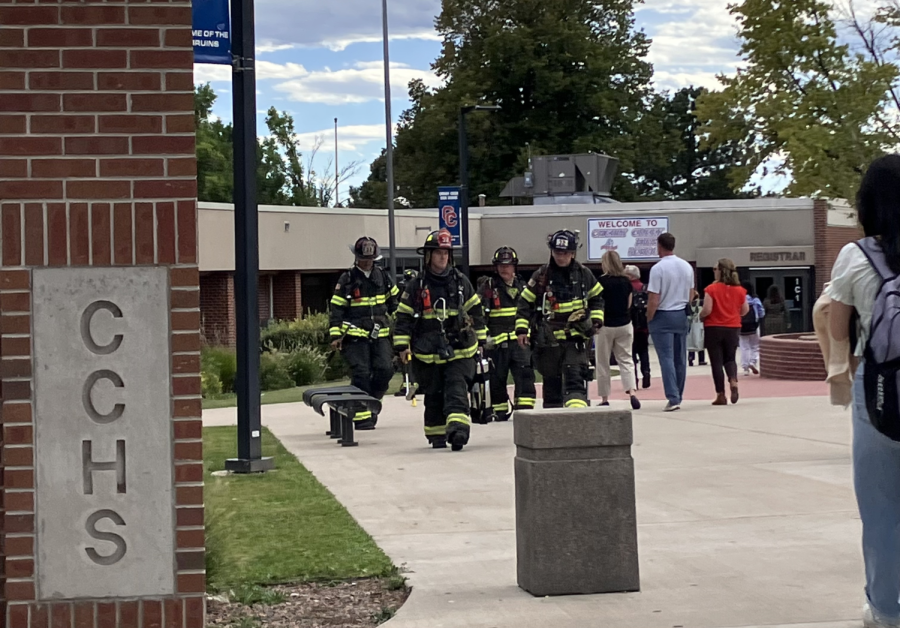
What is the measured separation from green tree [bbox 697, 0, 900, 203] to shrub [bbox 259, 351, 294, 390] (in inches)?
422

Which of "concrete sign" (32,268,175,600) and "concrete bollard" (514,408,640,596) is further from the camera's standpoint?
"concrete bollard" (514,408,640,596)

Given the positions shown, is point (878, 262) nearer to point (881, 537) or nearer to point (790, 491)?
point (881, 537)

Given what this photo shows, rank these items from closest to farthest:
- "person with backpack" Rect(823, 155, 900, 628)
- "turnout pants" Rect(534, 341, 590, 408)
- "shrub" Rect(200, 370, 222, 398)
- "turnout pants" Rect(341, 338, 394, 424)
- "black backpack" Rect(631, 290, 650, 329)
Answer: "person with backpack" Rect(823, 155, 900, 628)
"turnout pants" Rect(534, 341, 590, 408)
"turnout pants" Rect(341, 338, 394, 424)
"black backpack" Rect(631, 290, 650, 329)
"shrub" Rect(200, 370, 222, 398)

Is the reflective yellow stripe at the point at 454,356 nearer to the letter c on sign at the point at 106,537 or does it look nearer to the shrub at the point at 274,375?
the letter c on sign at the point at 106,537

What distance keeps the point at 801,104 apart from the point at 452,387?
2370cm

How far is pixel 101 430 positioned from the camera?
4.83 m

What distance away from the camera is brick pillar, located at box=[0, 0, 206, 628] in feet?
15.7

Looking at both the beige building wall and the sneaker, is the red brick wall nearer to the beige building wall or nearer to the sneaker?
the beige building wall

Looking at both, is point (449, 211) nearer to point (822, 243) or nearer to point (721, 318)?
point (721, 318)

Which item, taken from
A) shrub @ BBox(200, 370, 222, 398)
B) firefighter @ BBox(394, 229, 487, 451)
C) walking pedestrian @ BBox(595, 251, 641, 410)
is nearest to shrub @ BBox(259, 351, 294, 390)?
shrub @ BBox(200, 370, 222, 398)

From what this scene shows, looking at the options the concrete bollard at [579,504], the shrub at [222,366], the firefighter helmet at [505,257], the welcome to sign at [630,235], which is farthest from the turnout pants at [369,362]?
the welcome to sign at [630,235]

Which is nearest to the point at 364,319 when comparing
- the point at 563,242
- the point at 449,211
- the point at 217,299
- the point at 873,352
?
the point at 563,242

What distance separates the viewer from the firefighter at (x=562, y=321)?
39.9 ft

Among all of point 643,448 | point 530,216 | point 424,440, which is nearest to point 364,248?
point 424,440
